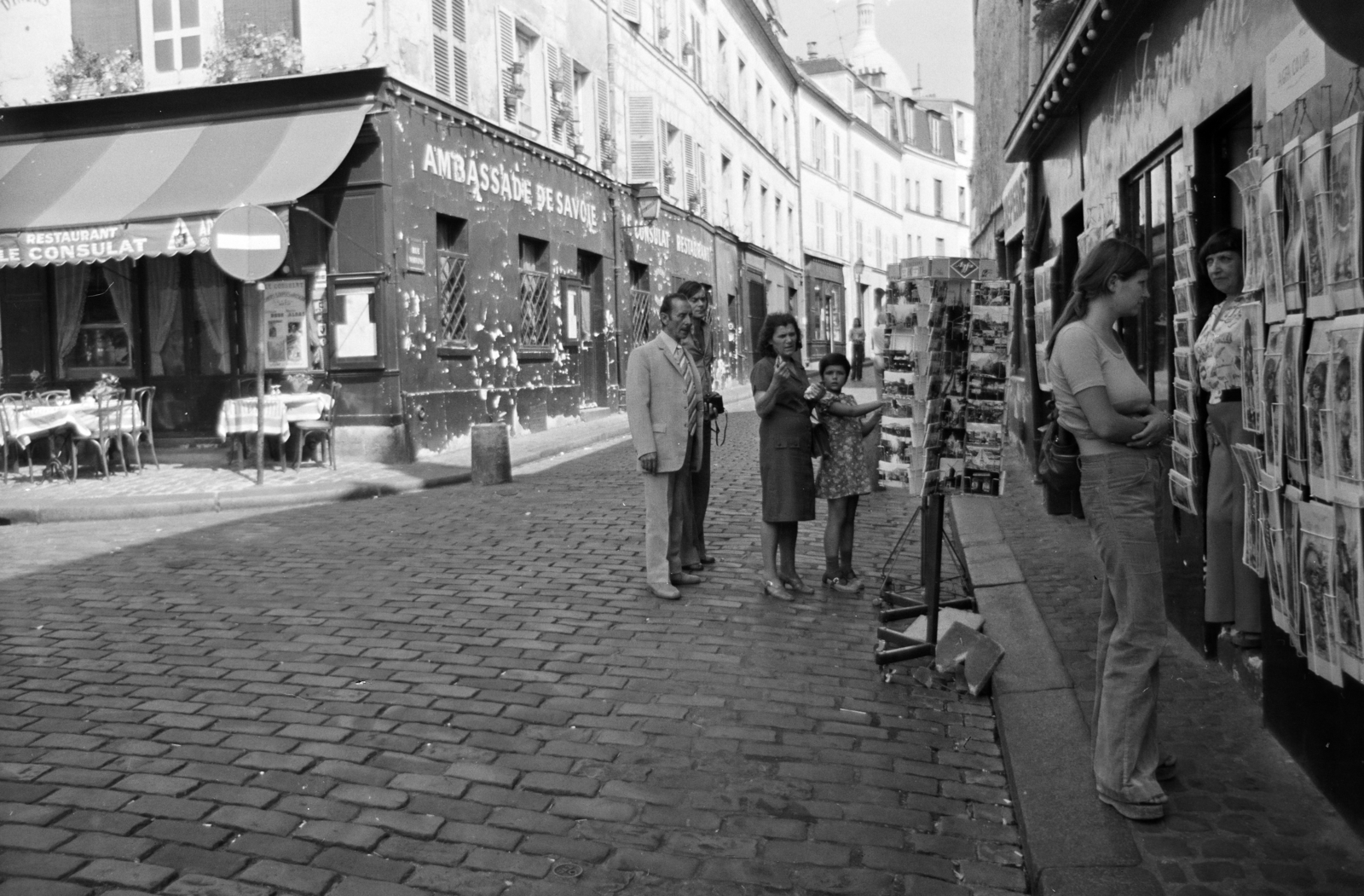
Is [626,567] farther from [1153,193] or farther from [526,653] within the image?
[1153,193]

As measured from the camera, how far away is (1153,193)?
22.9 feet

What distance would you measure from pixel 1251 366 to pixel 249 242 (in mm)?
10072

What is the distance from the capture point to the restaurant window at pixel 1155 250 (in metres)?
6.36

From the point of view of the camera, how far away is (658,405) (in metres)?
6.96

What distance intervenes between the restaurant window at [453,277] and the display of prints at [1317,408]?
1301 cm

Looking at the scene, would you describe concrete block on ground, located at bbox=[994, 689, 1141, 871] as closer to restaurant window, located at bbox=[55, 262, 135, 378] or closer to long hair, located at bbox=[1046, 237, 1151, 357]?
long hair, located at bbox=[1046, 237, 1151, 357]

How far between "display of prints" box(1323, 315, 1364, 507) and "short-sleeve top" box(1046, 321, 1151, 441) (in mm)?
524

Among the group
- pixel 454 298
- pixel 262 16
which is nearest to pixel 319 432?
pixel 454 298

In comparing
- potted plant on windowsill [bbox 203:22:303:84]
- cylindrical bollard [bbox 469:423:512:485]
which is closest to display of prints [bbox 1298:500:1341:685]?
cylindrical bollard [bbox 469:423:512:485]

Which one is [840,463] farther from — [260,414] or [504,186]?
[504,186]

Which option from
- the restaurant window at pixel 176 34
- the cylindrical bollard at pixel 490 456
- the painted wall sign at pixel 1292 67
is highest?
the restaurant window at pixel 176 34

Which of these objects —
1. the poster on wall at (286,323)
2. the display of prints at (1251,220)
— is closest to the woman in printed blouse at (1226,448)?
the display of prints at (1251,220)

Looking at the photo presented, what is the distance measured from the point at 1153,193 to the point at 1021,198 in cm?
660

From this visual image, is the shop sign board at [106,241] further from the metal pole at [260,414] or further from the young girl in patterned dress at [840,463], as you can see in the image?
the young girl in patterned dress at [840,463]
